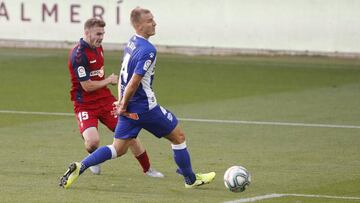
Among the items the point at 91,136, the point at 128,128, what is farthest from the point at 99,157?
the point at 91,136

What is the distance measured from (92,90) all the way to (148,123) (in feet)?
4.74

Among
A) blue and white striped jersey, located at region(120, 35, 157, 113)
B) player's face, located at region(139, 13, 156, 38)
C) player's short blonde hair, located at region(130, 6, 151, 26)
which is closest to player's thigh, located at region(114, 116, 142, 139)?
blue and white striped jersey, located at region(120, 35, 157, 113)

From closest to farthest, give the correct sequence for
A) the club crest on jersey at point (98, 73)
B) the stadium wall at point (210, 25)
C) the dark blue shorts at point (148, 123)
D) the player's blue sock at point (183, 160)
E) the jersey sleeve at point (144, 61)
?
the jersey sleeve at point (144, 61) → the dark blue shorts at point (148, 123) → the player's blue sock at point (183, 160) → the club crest on jersey at point (98, 73) → the stadium wall at point (210, 25)

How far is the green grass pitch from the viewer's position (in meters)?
13.0

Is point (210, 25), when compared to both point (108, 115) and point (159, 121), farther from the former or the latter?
point (159, 121)

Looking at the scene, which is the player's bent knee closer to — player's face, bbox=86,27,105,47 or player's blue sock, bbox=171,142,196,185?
player's face, bbox=86,27,105,47

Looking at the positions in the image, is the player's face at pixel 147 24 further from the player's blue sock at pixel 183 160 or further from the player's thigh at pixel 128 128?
the player's blue sock at pixel 183 160

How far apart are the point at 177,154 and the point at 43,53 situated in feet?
68.6

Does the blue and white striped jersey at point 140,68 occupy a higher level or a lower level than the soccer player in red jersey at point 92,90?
higher

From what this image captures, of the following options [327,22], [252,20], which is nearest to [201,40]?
[252,20]

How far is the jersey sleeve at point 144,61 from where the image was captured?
1251 centimetres

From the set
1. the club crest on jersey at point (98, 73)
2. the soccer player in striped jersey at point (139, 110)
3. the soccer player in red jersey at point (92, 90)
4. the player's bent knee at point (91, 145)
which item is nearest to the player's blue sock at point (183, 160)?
the soccer player in striped jersey at point (139, 110)

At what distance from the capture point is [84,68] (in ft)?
46.2

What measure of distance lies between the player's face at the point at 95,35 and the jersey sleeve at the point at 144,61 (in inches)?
61.5
